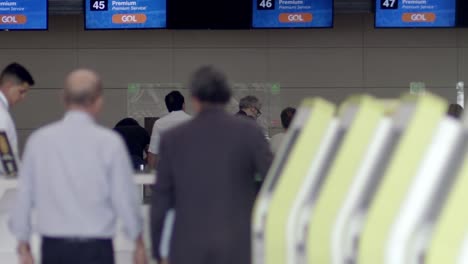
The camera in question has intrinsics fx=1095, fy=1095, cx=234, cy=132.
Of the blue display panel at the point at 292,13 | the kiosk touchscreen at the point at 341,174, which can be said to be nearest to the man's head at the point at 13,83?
the kiosk touchscreen at the point at 341,174

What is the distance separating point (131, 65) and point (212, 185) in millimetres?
6844

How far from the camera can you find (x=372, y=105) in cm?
381

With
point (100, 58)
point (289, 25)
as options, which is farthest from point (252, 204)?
point (100, 58)

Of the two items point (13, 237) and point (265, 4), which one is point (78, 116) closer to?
point (13, 237)

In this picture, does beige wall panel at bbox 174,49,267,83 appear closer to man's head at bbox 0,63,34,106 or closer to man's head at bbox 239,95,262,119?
man's head at bbox 239,95,262,119

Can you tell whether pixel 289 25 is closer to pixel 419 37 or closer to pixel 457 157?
pixel 419 37

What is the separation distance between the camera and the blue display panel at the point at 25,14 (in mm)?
Answer: 10055

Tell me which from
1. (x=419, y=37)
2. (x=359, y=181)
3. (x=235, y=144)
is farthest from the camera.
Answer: (x=419, y=37)

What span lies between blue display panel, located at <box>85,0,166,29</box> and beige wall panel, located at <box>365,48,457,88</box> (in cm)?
217

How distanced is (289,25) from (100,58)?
77.4 inches

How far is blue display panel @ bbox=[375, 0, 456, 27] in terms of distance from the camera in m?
10.1

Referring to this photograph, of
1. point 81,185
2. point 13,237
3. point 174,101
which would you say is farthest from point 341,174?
point 174,101

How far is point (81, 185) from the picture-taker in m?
4.30

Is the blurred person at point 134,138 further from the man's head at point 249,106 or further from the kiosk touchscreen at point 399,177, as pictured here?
the kiosk touchscreen at point 399,177
